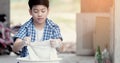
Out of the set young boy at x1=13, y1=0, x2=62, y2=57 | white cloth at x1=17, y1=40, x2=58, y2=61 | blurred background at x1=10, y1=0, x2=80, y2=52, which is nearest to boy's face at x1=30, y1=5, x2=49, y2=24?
young boy at x1=13, y1=0, x2=62, y2=57

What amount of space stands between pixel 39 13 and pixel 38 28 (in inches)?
3.8

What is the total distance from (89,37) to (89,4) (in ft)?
2.22

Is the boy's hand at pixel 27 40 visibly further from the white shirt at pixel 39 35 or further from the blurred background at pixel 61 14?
the blurred background at pixel 61 14

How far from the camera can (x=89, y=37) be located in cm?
714

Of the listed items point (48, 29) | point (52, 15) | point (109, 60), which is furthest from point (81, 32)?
point (48, 29)

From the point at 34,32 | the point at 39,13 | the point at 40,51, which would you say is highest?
the point at 39,13

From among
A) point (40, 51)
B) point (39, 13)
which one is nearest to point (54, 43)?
point (40, 51)

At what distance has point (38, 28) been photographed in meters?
2.32

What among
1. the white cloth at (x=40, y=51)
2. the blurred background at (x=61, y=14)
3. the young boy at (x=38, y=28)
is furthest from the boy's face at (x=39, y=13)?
the blurred background at (x=61, y=14)

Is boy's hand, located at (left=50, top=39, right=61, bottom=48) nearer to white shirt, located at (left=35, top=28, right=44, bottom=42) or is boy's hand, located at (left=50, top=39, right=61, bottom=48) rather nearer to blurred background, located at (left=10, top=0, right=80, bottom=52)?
white shirt, located at (left=35, top=28, right=44, bottom=42)

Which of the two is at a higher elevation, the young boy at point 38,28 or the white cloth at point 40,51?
the young boy at point 38,28

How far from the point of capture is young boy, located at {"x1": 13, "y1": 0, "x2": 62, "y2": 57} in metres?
2.29

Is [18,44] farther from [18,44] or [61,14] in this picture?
[61,14]

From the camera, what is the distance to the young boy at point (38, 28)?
2.29m
